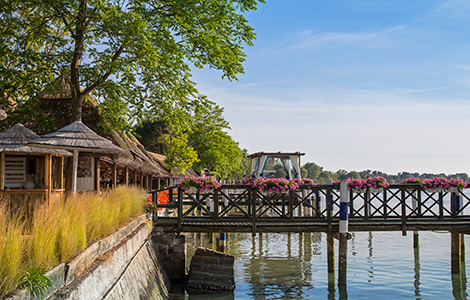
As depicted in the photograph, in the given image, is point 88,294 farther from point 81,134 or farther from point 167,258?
point 167,258

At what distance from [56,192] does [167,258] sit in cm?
403

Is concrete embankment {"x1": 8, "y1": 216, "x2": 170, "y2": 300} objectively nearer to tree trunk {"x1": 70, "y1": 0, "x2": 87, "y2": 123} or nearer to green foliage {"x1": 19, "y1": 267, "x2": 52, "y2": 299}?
green foliage {"x1": 19, "y1": 267, "x2": 52, "y2": 299}

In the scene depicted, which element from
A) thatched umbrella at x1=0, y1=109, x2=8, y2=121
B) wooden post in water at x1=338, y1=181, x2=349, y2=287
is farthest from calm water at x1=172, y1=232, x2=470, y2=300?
thatched umbrella at x1=0, y1=109, x2=8, y2=121

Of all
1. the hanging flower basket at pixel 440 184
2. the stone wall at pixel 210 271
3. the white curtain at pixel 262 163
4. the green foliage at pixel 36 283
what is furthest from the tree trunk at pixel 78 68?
the white curtain at pixel 262 163

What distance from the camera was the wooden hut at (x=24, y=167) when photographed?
946 cm

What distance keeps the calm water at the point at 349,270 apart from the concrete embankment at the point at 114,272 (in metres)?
1.95

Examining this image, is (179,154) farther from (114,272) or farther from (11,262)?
(11,262)

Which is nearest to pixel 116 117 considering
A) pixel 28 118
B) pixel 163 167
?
pixel 28 118

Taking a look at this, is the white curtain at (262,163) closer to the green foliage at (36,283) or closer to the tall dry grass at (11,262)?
the tall dry grass at (11,262)

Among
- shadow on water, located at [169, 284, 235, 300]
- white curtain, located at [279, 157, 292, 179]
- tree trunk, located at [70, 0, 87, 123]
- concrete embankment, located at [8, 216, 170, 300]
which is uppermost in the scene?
tree trunk, located at [70, 0, 87, 123]

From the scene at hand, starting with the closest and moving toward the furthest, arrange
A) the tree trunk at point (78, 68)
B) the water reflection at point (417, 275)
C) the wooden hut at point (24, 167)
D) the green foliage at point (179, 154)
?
the wooden hut at point (24, 167) < the tree trunk at point (78, 68) < the water reflection at point (417, 275) < the green foliage at point (179, 154)

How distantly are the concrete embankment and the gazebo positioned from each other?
19652mm

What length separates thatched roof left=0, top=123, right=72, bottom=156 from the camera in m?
9.36

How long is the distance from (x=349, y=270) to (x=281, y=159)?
51.7ft
